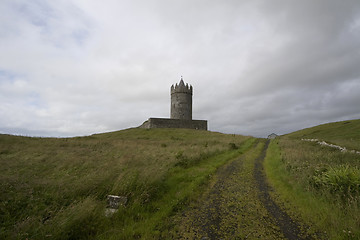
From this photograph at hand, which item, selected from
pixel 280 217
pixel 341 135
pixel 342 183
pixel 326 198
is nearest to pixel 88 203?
pixel 280 217

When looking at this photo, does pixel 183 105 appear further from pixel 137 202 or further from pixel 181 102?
pixel 137 202

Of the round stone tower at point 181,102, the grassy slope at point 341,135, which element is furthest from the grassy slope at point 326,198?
the round stone tower at point 181,102

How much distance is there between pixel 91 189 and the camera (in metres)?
6.56

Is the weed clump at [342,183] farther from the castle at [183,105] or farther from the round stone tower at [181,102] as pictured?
the round stone tower at [181,102]

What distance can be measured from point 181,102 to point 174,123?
26.9ft

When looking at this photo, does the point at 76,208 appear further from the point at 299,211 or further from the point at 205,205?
the point at 299,211

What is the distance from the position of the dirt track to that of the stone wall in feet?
133

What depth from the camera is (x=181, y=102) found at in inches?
2156

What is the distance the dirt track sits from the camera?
480cm

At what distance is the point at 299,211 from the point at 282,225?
1.25 m

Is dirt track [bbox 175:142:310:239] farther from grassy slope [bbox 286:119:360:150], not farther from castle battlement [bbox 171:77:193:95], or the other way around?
castle battlement [bbox 171:77:193:95]

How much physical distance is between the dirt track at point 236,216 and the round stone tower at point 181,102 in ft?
152

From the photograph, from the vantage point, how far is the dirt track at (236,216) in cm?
480

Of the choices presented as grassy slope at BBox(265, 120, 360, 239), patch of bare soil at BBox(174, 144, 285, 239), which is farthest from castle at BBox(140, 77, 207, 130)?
patch of bare soil at BBox(174, 144, 285, 239)
